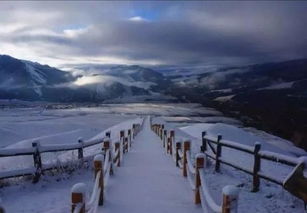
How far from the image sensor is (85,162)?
14.2 m

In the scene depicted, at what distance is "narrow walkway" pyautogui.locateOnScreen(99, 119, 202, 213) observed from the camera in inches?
341

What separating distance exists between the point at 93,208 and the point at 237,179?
682 cm

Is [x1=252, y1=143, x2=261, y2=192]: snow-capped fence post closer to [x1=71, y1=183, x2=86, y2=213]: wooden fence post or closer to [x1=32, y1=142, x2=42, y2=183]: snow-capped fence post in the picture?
[x1=71, y1=183, x2=86, y2=213]: wooden fence post

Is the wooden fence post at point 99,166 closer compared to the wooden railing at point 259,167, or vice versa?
the wooden railing at point 259,167

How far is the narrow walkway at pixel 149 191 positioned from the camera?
8672 millimetres

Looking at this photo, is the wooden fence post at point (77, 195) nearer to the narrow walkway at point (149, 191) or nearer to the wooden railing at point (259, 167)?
the wooden railing at point (259, 167)

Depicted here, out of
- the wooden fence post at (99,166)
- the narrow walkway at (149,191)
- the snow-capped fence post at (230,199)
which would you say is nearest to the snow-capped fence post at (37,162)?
the narrow walkway at (149,191)

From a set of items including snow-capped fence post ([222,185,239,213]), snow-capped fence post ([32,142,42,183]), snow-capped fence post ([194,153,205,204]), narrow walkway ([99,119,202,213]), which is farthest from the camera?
snow-capped fence post ([32,142,42,183])

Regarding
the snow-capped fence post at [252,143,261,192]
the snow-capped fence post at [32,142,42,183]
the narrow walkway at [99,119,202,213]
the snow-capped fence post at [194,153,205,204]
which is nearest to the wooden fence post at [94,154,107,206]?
the narrow walkway at [99,119,202,213]

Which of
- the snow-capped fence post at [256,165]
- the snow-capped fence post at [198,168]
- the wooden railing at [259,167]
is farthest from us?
the snow-capped fence post at [256,165]

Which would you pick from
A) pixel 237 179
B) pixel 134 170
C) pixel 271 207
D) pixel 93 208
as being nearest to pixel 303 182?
pixel 271 207

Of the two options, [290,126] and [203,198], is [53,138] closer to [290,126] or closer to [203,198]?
[203,198]

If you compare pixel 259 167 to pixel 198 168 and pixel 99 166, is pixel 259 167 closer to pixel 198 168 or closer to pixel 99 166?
pixel 198 168

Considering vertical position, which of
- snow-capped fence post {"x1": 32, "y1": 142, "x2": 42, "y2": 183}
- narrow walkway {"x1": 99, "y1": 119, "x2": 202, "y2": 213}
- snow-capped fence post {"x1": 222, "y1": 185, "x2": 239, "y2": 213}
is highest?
snow-capped fence post {"x1": 222, "y1": 185, "x2": 239, "y2": 213}
